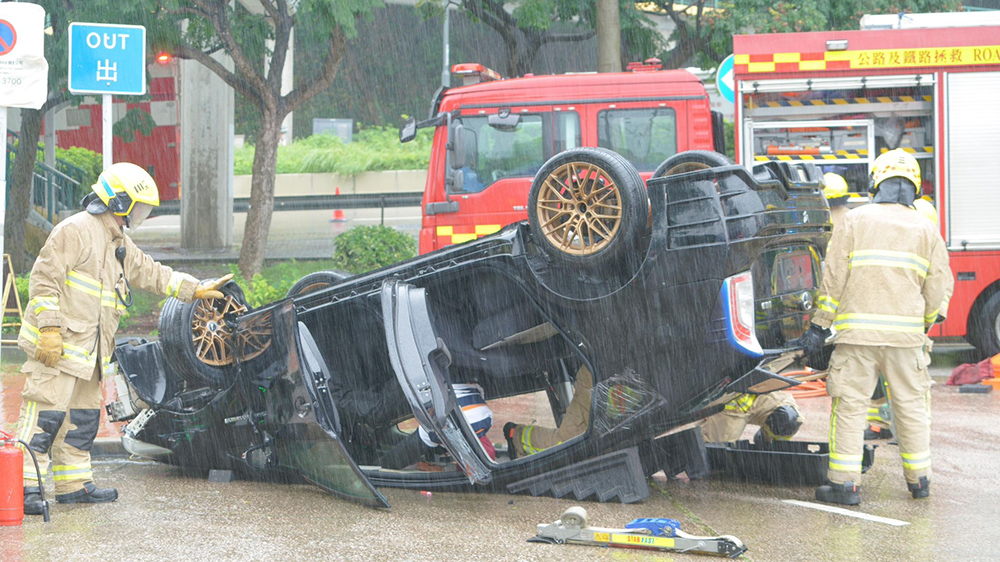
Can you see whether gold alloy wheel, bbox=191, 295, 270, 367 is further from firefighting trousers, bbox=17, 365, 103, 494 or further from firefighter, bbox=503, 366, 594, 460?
firefighter, bbox=503, 366, 594, 460

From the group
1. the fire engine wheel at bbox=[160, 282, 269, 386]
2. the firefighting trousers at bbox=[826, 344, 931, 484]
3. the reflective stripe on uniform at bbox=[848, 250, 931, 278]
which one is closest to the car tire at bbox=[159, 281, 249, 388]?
the fire engine wheel at bbox=[160, 282, 269, 386]

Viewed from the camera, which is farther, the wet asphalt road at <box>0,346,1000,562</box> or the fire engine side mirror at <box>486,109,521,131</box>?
the fire engine side mirror at <box>486,109,521,131</box>

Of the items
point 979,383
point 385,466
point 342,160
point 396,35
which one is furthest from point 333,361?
point 396,35

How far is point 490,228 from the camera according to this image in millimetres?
9508

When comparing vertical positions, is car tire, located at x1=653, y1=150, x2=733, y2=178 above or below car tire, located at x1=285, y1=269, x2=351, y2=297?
above

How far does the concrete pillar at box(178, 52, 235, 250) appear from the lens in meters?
15.8

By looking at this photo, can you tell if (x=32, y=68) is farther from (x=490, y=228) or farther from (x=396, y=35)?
(x=396, y=35)

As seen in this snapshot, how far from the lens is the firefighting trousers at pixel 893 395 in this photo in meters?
5.37

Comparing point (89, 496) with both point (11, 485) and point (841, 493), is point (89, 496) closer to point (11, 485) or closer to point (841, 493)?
point (11, 485)

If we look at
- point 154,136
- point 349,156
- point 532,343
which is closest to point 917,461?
point 532,343

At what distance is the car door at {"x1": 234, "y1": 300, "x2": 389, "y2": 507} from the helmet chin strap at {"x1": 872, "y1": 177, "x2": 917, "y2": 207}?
3.02 m

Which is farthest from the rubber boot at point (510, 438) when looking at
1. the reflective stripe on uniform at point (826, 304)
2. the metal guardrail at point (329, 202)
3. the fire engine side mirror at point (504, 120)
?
the metal guardrail at point (329, 202)

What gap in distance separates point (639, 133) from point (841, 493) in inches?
191

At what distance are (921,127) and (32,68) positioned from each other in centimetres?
778
